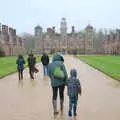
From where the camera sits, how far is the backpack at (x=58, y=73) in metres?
11.9

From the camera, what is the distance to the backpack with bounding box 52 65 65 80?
1191 cm

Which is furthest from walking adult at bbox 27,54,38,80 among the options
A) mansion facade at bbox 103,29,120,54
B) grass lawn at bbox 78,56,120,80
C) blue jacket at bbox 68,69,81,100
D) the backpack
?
mansion facade at bbox 103,29,120,54

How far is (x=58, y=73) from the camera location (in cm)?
1193

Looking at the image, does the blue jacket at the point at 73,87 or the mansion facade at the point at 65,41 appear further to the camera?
the mansion facade at the point at 65,41

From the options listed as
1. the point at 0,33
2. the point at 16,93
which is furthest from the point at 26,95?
the point at 0,33

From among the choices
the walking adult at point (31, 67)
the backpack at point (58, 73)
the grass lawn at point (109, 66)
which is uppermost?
the backpack at point (58, 73)

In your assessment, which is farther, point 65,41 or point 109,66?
point 65,41

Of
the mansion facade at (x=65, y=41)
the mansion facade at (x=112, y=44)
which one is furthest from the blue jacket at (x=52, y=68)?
the mansion facade at (x=65, y=41)

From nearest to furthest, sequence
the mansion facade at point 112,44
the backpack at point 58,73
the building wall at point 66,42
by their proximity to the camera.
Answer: the backpack at point 58,73 < the mansion facade at point 112,44 < the building wall at point 66,42

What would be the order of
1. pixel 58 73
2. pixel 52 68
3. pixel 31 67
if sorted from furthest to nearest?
pixel 31 67
pixel 52 68
pixel 58 73

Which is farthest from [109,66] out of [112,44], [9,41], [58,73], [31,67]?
[112,44]

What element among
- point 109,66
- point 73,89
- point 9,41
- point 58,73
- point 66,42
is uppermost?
point 9,41

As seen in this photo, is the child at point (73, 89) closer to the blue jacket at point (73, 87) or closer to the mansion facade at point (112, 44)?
the blue jacket at point (73, 87)

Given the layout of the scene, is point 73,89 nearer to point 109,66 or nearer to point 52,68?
point 52,68
